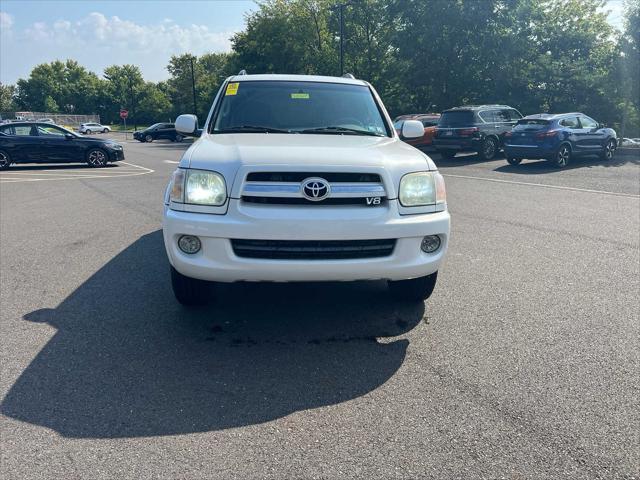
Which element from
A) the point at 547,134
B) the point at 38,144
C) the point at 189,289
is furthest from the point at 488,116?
the point at 189,289

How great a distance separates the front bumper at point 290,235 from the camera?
342 cm

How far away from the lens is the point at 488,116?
1914 cm

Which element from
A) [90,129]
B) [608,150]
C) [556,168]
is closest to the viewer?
[556,168]

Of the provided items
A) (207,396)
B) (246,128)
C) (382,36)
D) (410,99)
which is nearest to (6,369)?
(207,396)

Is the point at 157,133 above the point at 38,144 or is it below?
below

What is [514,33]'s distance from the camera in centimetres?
2875

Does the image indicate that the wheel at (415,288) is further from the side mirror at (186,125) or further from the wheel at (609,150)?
the wheel at (609,150)

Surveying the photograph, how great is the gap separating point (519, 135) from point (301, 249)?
1496cm

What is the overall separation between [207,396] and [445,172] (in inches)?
554

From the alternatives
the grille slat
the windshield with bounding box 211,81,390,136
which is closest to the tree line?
the windshield with bounding box 211,81,390,136

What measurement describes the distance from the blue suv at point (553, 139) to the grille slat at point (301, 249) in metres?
14.3

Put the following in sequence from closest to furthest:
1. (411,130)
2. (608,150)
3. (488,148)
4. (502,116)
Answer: (411,130)
(608,150)
(488,148)
(502,116)

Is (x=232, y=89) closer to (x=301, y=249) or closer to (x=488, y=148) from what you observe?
(x=301, y=249)

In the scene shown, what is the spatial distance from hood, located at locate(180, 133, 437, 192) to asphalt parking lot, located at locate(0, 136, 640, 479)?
47.1 inches
